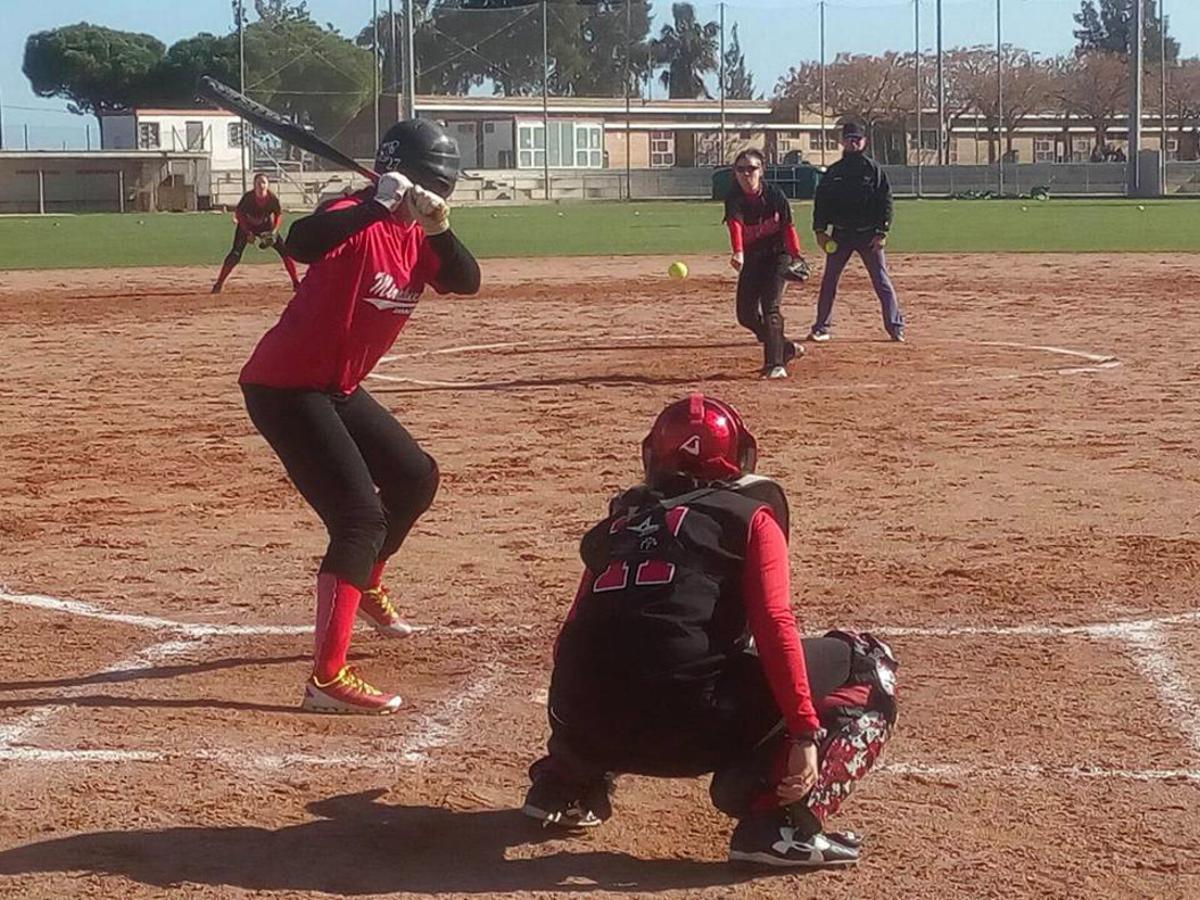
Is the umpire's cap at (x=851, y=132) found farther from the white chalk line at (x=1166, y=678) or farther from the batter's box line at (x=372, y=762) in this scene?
the batter's box line at (x=372, y=762)

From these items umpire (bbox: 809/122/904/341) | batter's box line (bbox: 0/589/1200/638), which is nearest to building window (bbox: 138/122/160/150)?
umpire (bbox: 809/122/904/341)

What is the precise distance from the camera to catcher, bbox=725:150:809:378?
13586 mm

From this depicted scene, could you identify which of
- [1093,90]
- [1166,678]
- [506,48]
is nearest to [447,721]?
[1166,678]

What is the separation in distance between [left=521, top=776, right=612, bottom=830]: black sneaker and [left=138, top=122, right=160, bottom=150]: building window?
234 feet

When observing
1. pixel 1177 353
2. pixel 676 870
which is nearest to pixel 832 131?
pixel 1177 353

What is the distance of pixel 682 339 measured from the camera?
16.6 m

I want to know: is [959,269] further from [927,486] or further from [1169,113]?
[1169,113]

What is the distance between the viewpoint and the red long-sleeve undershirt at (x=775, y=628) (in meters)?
4.20

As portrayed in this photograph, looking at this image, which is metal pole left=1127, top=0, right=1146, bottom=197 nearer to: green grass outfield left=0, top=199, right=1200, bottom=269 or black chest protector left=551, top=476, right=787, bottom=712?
green grass outfield left=0, top=199, right=1200, bottom=269

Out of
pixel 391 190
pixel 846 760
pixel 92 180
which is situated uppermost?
pixel 92 180

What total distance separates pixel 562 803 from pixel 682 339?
12181 mm

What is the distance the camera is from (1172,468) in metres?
9.81

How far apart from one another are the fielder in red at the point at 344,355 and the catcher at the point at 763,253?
25.6ft

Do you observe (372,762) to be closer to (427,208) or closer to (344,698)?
(344,698)
